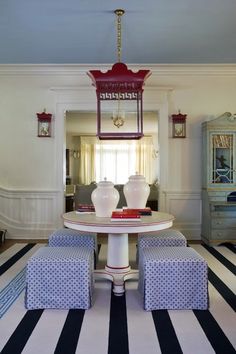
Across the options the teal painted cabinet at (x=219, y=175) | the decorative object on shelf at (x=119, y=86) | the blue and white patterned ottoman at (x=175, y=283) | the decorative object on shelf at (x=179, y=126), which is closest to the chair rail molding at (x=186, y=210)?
the teal painted cabinet at (x=219, y=175)

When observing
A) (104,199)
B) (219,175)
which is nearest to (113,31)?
(104,199)

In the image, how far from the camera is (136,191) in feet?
10.1

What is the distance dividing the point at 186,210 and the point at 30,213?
8.16ft

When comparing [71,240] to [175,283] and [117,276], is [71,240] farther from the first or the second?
[175,283]

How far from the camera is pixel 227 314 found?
92.4 inches

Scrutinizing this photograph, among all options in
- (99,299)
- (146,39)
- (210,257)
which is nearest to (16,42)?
(146,39)

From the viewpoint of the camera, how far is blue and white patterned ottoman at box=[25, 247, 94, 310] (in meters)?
2.42

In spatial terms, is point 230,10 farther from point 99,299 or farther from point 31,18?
point 99,299

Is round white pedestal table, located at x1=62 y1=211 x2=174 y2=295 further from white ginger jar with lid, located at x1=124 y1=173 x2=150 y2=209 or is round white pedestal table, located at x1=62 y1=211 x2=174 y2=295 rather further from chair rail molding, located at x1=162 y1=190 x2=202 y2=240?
chair rail molding, located at x1=162 y1=190 x2=202 y2=240

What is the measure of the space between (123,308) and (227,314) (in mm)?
782

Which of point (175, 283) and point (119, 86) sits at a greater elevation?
point (119, 86)

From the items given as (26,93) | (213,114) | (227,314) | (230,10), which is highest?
(230,10)

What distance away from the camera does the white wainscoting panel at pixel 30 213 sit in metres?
4.96

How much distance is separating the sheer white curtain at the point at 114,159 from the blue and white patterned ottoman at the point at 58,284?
890 centimetres
